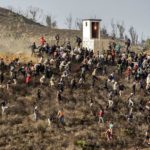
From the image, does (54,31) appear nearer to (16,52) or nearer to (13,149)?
(16,52)

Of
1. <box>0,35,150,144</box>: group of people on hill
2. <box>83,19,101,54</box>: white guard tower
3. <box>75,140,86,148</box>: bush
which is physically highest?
<box>83,19,101,54</box>: white guard tower

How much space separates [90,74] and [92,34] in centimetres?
1231

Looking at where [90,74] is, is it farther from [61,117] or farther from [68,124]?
[61,117]

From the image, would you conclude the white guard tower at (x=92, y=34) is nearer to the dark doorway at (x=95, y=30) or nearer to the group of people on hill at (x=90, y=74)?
the dark doorway at (x=95, y=30)

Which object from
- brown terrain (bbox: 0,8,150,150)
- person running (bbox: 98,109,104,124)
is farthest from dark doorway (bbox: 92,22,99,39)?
person running (bbox: 98,109,104,124)

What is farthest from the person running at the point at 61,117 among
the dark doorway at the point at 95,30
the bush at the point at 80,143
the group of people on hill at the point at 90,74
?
the dark doorway at the point at 95,30

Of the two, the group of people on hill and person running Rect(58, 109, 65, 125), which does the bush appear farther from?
the group of people on hill

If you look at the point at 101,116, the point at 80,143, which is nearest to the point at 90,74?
the point at 101,116

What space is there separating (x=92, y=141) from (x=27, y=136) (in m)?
6.31

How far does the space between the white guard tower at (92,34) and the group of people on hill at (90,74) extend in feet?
22.1

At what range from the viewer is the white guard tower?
6681 centimetres

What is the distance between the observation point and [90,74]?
56.7 metres

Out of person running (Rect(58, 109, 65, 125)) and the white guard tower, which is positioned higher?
the white guard tower

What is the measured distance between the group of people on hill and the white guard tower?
6.75 metres
